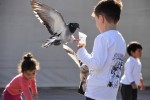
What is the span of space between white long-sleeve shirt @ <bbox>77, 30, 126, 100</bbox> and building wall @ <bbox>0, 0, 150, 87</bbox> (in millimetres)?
7074

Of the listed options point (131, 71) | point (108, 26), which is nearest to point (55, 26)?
point (108, 26)

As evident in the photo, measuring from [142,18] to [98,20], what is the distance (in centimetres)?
748

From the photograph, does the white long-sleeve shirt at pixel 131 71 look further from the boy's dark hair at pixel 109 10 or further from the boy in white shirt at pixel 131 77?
the boy's dark hair at pixel 109 10

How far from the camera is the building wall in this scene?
11242 millimetres

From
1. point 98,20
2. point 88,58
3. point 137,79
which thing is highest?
point 98,20

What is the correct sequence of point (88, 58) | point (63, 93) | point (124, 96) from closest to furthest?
point (88, 58) < point (124, 96) < point (63, 93)

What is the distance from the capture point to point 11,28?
11.3m

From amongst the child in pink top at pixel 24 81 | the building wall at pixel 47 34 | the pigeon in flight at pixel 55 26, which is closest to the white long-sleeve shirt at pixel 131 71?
the child in pink top at pixel 24 81

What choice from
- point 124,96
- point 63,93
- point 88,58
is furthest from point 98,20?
point 63,93

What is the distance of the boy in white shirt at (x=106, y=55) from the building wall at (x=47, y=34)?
23.2ft

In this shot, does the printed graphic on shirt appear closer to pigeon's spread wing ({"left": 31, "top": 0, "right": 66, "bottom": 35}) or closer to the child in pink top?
pigeon's spread wing ({"left": 31, "top": 0, "right": 66, "bottom": 35})

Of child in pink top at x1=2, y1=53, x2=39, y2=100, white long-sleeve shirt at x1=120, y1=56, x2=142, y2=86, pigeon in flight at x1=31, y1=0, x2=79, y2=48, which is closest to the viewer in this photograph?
pigeon in flight at x1=31, y1=0, x2=79, y2=48

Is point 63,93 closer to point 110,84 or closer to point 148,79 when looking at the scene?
point 148,79

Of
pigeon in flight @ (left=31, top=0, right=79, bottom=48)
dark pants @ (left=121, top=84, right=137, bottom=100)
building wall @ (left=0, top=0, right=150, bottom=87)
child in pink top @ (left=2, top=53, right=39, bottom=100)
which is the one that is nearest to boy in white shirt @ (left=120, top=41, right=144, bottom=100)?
dark pants @ (left=121, top=84, right=137, bottom=100)
